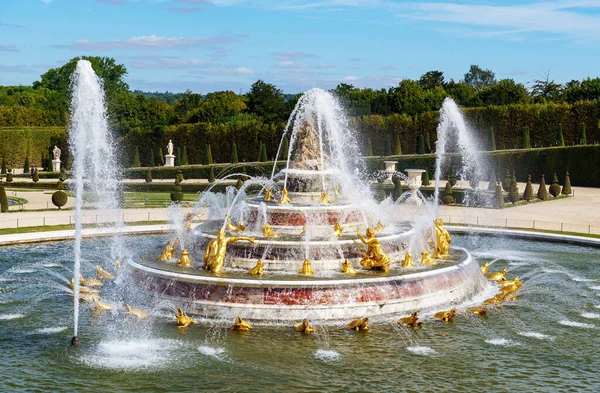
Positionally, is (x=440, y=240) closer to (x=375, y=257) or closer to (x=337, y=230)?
(x=337, y=230)

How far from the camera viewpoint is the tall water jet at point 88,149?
19.6m

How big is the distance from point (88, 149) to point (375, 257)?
197 feet

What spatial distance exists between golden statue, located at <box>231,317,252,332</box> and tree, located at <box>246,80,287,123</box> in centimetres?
8460

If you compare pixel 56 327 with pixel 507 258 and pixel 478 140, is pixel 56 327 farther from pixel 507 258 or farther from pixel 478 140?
pixel 478 140

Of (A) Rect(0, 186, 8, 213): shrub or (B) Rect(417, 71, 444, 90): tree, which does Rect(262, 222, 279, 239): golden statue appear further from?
(B) Rect(417, 71, 444, 90): tree

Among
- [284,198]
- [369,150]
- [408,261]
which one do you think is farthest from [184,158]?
[408,261]

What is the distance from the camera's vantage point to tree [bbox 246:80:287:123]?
106 meters

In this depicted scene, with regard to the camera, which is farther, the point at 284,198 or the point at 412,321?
the point at 284,198

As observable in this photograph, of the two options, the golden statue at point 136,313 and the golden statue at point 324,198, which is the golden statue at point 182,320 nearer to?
the golden statue at point 136,313

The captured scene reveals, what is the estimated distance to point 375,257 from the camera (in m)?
23.0

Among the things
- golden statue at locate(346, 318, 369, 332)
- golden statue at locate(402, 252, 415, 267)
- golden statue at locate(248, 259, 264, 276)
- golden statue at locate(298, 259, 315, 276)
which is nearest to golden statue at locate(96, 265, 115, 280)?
golden statue at locate(248, 259, 264, 276)

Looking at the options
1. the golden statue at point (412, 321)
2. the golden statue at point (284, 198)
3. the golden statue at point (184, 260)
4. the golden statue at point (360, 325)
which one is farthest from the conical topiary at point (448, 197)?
the golden statue at point (360, 325)

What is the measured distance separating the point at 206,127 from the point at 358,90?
28.9 meters

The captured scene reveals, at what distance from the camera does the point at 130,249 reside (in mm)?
33438
